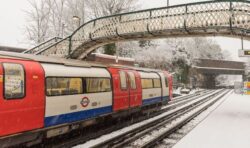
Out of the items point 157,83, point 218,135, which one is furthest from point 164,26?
point 218,135

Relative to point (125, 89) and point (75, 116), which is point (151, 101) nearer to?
point (125, 89)

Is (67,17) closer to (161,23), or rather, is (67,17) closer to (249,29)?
(161,23)

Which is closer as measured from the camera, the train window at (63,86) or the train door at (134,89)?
the train window at (63,86)

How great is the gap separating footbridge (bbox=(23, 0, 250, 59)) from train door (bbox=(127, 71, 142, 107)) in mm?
4152

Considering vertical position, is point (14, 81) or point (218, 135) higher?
point (14, 81)

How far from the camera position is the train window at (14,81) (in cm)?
747

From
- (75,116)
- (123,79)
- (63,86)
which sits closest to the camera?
(63,86)

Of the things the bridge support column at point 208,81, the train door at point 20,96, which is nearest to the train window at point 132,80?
the train door at point 20,96

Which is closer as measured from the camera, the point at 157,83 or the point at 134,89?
the point at 134,89

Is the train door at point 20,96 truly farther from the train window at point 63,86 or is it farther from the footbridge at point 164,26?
the footbridge at point 164,26

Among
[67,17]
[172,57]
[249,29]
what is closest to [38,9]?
[67,17]

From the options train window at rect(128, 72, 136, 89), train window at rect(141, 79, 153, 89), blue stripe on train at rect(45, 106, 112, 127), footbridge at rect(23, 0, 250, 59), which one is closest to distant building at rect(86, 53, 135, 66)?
footbridge at rect(23, 0, 250, 59)

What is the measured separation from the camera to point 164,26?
58.2 feet

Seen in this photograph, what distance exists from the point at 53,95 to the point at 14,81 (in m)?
1.57
